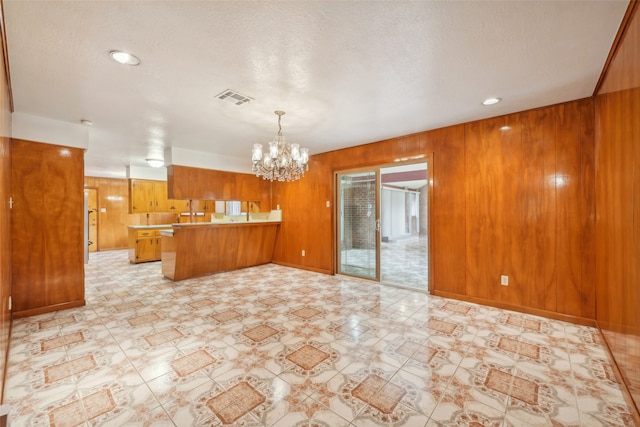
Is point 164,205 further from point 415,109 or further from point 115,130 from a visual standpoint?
point 415,109

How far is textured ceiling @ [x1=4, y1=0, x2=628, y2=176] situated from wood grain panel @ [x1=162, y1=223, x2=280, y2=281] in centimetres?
223

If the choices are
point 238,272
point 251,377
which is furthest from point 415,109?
point 238,272

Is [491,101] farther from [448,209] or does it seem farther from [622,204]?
[622,204]

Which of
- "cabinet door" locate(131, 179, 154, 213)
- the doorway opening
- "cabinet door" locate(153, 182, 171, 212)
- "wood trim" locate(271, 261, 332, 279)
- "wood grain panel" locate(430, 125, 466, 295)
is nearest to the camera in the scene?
"wood grain panel" locate(430, 125, 466, 295)

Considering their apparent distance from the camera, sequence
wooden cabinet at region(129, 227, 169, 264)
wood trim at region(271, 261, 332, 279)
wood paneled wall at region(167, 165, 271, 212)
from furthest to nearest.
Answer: wooden cabinet at region(129, 227, 169, 264), wood trim at region(271, 261, 332, 279), wood paneled wall at region(167, 165, 271, 212)

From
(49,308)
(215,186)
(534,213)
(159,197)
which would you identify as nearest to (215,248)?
(215,186)

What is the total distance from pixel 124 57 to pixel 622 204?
389 cm

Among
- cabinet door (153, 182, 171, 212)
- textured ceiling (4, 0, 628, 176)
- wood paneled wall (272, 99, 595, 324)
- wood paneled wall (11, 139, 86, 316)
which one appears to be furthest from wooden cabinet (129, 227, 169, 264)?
wood paneled wall (272, 99, 595, 324)

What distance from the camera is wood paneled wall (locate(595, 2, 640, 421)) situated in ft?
5.28

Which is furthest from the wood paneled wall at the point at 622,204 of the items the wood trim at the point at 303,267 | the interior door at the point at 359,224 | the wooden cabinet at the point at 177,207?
the wooden cabinet at the point at 177,207

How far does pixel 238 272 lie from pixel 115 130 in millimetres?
3221

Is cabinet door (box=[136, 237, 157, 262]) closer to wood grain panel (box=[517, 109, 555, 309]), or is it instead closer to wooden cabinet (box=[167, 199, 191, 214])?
wooden cabinet (box=[167, 199, 191, 214])

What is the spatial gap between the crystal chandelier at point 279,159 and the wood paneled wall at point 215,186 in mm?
2560

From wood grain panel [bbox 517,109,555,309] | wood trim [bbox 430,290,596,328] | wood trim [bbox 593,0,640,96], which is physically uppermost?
wood trim [bbox 593,0,640,96]
